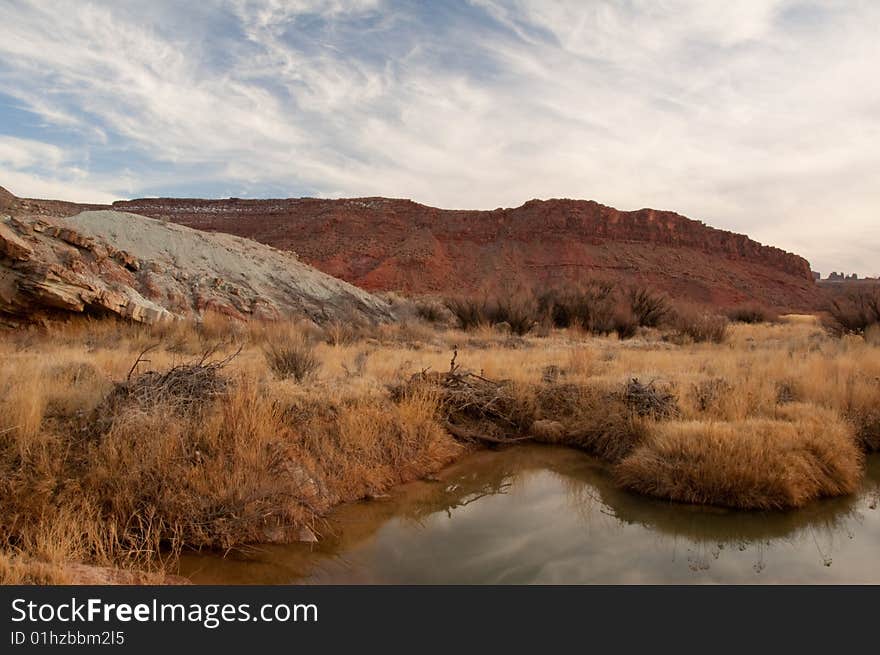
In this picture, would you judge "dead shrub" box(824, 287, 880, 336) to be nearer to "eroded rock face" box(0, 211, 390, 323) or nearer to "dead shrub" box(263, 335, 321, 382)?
"eroded rock face" box(0, 211, 390, 323)

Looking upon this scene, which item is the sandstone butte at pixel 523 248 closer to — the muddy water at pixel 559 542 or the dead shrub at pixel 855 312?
the dead shrub at pixel 855 312

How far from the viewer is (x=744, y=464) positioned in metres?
6.45

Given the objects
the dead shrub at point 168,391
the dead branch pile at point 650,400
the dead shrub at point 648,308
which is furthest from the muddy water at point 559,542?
the dead shrub at point 648,308

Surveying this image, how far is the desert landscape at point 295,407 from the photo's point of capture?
5180mm

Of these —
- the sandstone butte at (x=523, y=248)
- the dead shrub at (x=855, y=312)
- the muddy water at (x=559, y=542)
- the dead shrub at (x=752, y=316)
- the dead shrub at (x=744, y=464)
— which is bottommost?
the muddy water at (x=559, y=542)

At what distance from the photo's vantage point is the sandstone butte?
59469mm

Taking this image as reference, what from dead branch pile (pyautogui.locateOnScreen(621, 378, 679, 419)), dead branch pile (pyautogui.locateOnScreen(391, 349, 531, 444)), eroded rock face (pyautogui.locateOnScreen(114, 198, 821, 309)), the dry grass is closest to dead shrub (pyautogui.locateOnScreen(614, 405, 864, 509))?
the dry grass

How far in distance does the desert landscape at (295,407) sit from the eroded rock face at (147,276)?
0.06 meters

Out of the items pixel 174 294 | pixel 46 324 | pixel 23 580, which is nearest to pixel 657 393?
pixel 23 580

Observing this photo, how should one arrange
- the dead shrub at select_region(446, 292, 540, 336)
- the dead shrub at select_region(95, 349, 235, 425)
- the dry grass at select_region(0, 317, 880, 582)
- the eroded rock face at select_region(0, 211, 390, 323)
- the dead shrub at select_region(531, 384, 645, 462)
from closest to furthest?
the dry grass at select_region(0, 317, 880, 582), the dead shrub at select_region(95, 349, 235, 425), the dead shrub at select_region(531, 384, 645, 462), the eroded rock face at select_region(0, 211, 390, 323), the dead shrub at select_region(446, 292, 540, 336)

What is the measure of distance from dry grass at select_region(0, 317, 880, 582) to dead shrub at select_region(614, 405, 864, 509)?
2 cm

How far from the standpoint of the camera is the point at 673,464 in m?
6.72

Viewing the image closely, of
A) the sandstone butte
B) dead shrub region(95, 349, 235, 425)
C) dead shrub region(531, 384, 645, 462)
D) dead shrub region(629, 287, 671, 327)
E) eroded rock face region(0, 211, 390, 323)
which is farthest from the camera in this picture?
the sandstone butte

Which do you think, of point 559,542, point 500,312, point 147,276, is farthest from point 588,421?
point 500,312
